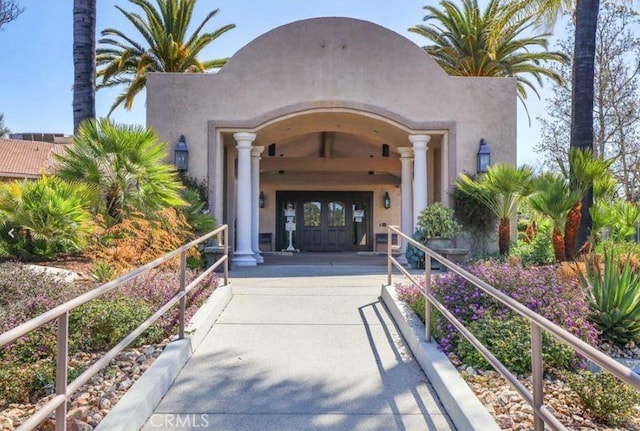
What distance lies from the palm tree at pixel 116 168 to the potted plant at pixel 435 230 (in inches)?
205

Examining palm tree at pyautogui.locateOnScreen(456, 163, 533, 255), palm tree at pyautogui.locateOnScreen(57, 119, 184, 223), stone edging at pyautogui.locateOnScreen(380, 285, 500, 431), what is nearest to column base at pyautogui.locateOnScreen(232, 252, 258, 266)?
palm tree at pyautogui.locateOnScreen(57, 119, 184, 223)

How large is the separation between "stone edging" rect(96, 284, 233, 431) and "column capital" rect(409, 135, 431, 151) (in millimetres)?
7473

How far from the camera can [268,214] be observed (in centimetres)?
2023

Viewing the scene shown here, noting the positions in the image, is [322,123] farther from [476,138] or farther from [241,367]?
[241,367]

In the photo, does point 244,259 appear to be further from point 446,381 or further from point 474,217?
point 446,381

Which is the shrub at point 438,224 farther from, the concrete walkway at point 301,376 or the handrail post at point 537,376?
the handrail post at point 537,376

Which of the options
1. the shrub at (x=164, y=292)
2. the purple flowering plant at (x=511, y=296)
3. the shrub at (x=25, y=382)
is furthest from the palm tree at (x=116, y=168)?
the purple flowering plant at (x=511, y=296)

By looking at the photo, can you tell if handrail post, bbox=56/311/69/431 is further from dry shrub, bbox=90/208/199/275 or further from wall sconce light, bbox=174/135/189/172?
wall sconce light, bbox=174/135/189/172

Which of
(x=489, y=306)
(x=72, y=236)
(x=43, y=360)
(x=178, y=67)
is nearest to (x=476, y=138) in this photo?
(x=489, y=306)

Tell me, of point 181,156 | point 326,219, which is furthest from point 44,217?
point 326,219

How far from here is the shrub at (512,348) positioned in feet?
13.4

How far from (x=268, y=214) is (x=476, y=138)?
10739mm

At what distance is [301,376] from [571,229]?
729 cm

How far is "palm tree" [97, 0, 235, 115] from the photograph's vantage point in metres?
17.4
